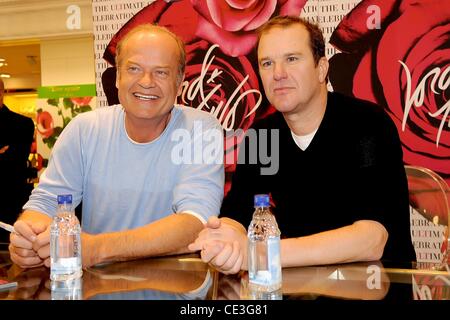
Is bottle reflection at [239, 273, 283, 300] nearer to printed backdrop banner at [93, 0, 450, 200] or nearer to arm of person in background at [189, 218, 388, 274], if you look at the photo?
arm of person in background at [189, 218, 388, 274]

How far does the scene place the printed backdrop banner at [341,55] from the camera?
3.05 meters

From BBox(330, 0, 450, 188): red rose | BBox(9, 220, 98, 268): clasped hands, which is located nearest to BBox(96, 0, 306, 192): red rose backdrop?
BBox(330, 0, 450, 188): red rose

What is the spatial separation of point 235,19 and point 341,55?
0.75 m

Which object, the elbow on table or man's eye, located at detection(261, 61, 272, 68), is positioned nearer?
the elbow on table

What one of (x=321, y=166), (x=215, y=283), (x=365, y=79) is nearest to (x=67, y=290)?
(x=215, y=283)

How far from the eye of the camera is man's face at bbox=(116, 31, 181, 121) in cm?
196

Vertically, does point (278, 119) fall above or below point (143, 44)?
below

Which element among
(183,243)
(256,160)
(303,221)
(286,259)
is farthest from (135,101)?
(286,259)

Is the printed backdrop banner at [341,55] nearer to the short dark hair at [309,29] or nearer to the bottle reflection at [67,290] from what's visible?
the short dark hair at [309,29]

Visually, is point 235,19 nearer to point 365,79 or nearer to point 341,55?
point 341,55

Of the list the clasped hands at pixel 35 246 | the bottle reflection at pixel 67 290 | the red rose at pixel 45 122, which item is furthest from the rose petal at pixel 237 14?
the red rose at pixel 45 122

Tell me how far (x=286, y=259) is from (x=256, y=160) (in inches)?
25.2

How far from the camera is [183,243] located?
163 cm

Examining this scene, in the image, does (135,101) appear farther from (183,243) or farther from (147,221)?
(183,243)
